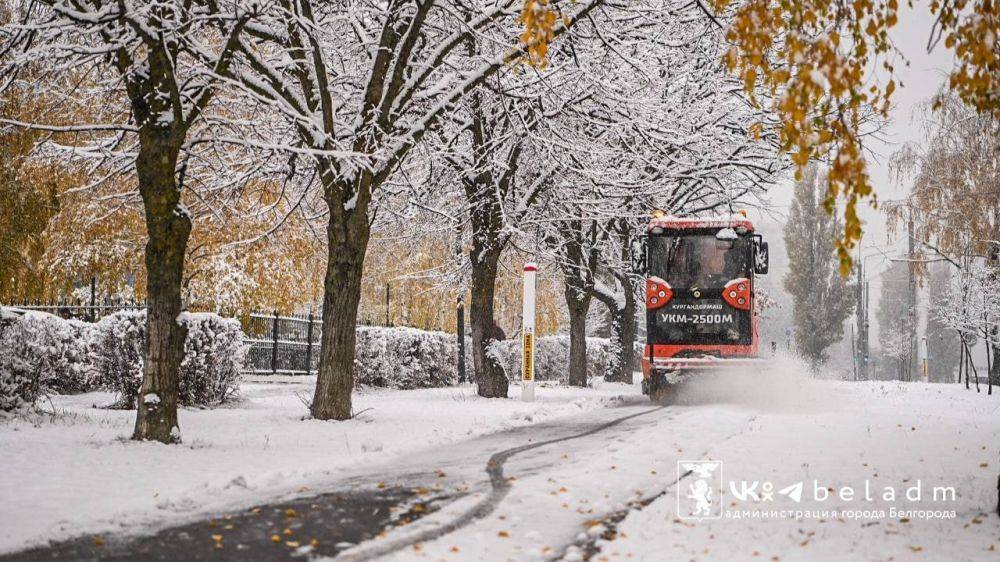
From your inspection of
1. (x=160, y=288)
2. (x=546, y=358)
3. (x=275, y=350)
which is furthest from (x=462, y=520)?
(x=546, y=358)

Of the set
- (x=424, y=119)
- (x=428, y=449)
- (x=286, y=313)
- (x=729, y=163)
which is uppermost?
(x=729, y=163)

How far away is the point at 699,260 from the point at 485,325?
4.56 meters

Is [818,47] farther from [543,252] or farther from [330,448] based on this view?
[543,252]

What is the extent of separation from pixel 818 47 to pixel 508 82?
10758 millimetres

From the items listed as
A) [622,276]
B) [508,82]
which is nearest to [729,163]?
[622,276]

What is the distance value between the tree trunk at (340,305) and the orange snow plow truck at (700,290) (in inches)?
294

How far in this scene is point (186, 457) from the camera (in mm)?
8211

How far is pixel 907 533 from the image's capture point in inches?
217

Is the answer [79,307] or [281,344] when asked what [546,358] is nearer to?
[281,344]

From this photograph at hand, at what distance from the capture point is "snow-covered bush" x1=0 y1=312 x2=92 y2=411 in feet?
34.0

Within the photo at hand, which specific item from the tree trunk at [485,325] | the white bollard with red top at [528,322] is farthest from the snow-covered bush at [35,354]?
the white bollard with red top at [528,322]

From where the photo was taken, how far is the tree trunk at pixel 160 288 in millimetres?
8852

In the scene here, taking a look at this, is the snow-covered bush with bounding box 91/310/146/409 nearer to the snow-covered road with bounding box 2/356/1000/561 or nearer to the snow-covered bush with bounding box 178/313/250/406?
the snow-covered bush with bounding box 178/313/250/406

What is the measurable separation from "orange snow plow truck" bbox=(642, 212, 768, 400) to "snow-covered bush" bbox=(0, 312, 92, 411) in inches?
413
